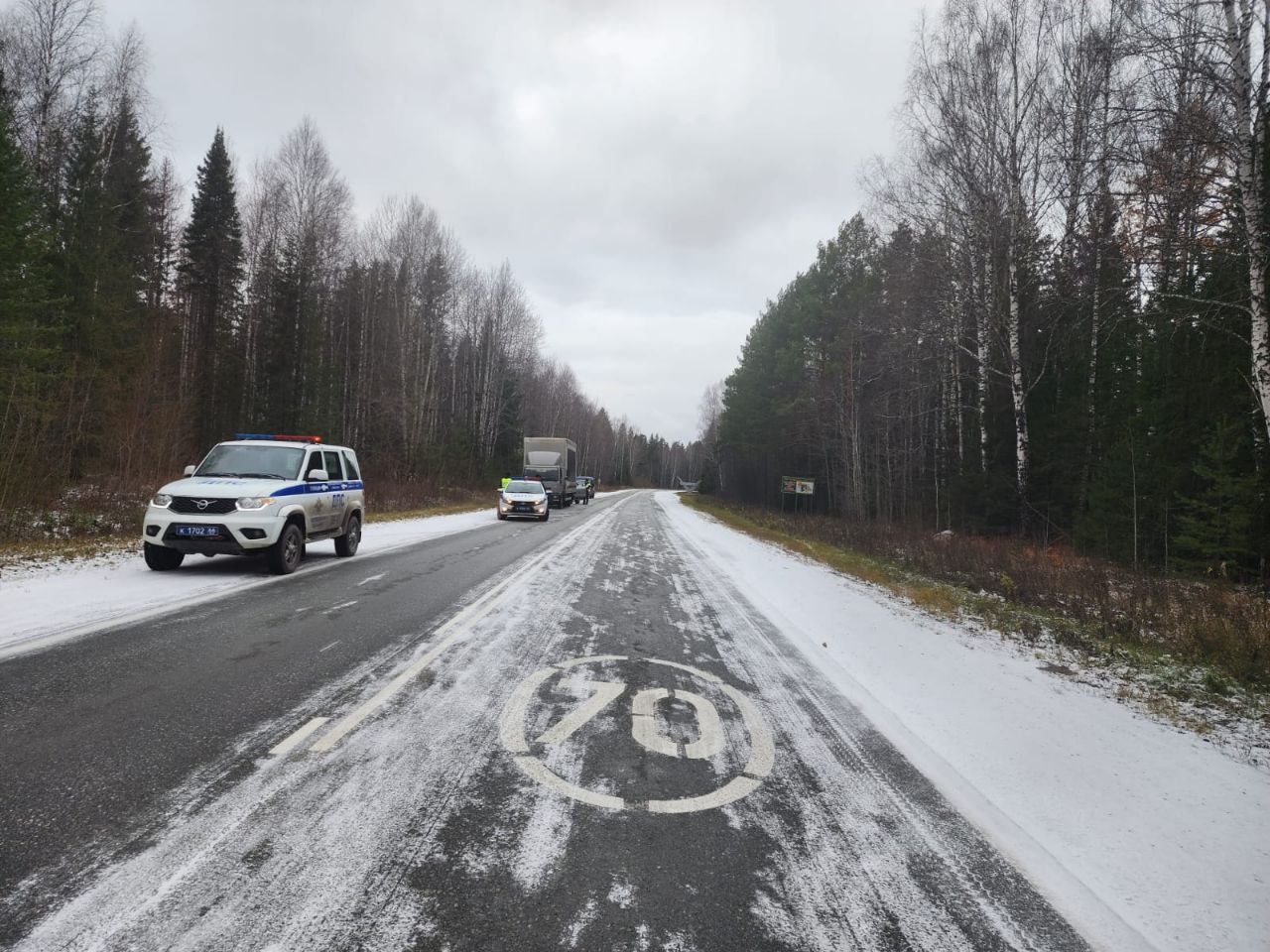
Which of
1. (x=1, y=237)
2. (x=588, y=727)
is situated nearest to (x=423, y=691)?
(x=588, y=727)

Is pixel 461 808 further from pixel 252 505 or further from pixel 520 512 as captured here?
pixel 520 512

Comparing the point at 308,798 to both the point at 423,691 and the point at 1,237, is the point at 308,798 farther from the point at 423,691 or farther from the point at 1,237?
the point at 1,237

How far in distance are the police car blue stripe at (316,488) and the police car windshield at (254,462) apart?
22cm

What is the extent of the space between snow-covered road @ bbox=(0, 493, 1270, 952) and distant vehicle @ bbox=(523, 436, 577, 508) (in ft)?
82.4

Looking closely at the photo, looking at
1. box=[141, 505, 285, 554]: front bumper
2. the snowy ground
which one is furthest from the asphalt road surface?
box=[141, 505, 285, 554]: front bumper

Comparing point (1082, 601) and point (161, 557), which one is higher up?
point (161, 557)

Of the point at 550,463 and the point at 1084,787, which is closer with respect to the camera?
the point at 1084,787

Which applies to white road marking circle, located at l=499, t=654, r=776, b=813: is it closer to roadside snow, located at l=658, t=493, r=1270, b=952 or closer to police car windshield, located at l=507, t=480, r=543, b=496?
roadside snow, located at l=658, t=493, r=1270, b=952

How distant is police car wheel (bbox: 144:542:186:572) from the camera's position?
8.24 m

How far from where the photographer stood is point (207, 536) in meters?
8.08

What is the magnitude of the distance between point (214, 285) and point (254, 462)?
28005 millimetres

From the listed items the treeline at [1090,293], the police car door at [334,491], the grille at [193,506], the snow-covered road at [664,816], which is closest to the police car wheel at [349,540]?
the police car door at [334,491]

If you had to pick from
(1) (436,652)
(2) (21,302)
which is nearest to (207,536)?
(1) (436,652)

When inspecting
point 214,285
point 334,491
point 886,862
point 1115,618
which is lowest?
point 1115,618
